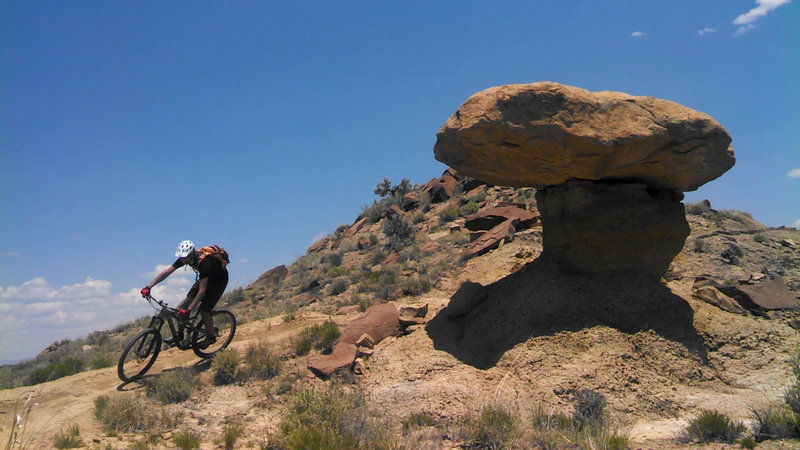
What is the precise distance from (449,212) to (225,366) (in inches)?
546

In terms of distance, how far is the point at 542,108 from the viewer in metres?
6.72

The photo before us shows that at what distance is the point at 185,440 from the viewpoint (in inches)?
217

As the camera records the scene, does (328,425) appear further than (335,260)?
No

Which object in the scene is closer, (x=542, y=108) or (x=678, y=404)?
(x=678, y=404)

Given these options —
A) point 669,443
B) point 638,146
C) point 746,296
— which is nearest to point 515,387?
point 669,443

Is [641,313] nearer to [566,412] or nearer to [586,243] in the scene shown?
[586,243]

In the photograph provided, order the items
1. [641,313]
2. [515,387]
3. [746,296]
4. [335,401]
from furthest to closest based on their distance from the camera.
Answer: [746,296]
[641,313]
[515,387]
[335,401]

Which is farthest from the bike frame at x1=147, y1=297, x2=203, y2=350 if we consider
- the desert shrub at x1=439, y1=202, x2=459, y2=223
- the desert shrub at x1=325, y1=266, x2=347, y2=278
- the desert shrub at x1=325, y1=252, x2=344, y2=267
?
the desert shrub at x1=439, y1=202, x2=459, y2=223

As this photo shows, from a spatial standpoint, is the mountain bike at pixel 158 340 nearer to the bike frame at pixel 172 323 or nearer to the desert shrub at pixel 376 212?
the bike frame at pixel 172 323

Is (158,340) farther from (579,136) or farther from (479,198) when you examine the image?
(479,198)

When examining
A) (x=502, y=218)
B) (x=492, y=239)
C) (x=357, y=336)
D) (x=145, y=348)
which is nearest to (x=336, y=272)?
(x=502, y=218)

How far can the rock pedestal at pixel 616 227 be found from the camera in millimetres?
7676

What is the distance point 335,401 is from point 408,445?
3.18 feet

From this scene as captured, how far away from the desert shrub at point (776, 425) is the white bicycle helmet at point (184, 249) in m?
7.41
